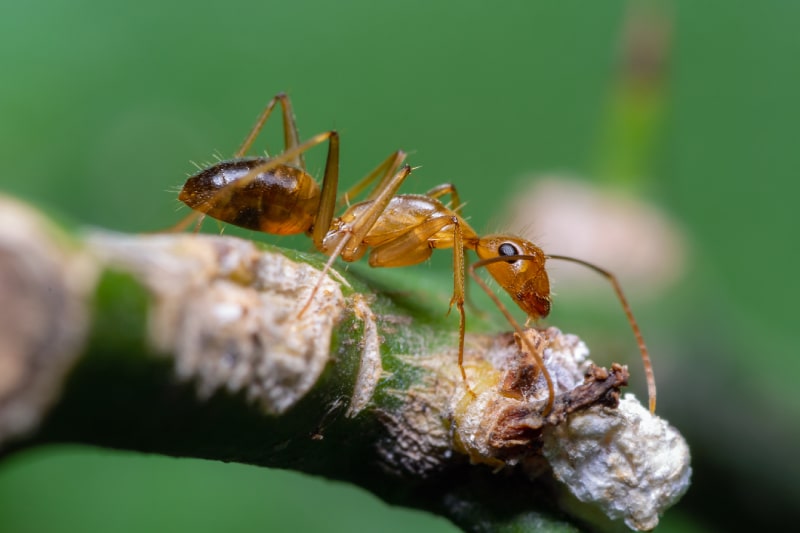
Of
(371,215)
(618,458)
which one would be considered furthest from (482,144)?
(618,458)

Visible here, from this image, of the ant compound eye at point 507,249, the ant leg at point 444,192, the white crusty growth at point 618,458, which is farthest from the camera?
the ant leg at point 444,192

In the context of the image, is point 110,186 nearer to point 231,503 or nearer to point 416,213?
point 231,503

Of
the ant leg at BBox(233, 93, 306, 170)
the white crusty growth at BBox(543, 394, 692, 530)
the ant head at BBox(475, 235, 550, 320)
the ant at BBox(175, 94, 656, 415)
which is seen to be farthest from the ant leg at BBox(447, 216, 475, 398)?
the ant leg at BBox(233, 93, 306, 170)

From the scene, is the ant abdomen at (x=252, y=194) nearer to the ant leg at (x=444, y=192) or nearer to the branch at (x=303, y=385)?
the ant leg at (x=444, y=192)

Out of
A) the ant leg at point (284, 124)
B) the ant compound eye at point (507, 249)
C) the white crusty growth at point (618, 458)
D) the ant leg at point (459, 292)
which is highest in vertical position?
the ant leg at point (284, 124)

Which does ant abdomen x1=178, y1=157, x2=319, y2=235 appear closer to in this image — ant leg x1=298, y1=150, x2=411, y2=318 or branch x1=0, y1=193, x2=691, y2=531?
ant leg x1=298, y1=150, x2=411, y2=318

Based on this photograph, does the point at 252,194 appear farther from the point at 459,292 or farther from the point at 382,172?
the point at 459,292

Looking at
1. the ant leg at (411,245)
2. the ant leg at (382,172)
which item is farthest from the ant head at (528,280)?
the ant leg at (382,172)
